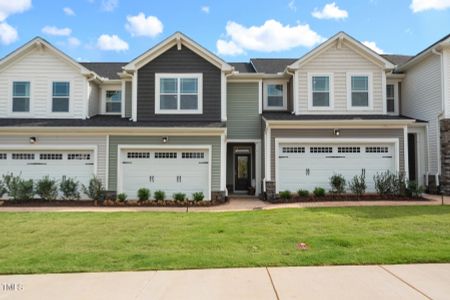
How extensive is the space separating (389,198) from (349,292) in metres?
9.99

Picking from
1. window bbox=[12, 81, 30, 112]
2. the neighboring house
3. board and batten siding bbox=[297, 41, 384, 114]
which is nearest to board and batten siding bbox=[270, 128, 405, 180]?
the neighboring house

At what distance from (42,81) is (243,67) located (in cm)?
991

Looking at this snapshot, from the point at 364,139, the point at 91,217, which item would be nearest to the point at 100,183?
the point at 91,217

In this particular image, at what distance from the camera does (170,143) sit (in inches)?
563

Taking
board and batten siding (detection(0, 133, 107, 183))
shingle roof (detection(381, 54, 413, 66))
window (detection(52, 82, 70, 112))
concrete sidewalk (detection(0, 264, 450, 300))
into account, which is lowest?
concrete sidewalk (detection(0, 264, 450, 300))

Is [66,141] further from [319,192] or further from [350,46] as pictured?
[350,46]

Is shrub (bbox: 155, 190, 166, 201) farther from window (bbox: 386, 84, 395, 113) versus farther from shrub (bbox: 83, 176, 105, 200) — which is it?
window (bbox: 386, 84, 395, 113)

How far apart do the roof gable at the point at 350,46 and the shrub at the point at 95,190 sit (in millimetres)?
9417

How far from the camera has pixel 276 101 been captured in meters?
17.2

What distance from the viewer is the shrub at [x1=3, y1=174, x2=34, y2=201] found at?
13.4 m

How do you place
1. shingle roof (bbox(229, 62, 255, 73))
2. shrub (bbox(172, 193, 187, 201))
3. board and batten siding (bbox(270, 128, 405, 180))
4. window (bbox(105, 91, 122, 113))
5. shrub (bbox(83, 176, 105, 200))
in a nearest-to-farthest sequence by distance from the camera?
shrub (bbox(172, 193, 187, 201)), shrub (bbox(83, 176, 105, 200)), board and batten siding (bbox(270, 128, 405, 180)), window (bbox(105, 91, 122, 113)), shingle roof (bbox(229, 62, 255, 73))

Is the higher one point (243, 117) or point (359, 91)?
point (359, 91)

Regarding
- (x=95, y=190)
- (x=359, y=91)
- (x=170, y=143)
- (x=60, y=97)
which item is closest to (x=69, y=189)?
(x=95, y=190)

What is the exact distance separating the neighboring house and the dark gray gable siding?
0.14 feet
